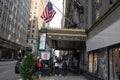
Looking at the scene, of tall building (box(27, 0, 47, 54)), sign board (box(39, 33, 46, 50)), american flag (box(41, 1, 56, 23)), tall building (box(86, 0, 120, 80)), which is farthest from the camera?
A: tall building (box(27, 0, 47, 54))

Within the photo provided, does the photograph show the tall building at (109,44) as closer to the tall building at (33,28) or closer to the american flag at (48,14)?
the american flag at (48,14)

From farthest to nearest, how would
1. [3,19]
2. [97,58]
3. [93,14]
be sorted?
[3,19], [93,14], [97,58]

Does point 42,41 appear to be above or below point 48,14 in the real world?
below

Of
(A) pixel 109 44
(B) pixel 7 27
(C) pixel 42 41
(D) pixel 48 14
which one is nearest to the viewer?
(A) pixel 109 44

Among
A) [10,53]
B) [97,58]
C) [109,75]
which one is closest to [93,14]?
[97,58]

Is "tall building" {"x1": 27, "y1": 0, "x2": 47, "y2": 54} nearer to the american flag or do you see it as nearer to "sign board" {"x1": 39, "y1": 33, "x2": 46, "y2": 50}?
the american flag

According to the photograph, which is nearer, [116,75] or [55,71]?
[116,75]

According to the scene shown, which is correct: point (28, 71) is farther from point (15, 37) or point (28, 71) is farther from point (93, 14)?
point (15, 37)

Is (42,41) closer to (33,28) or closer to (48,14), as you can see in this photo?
(48,14)

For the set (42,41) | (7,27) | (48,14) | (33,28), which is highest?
(33,28)

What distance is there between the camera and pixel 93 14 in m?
20.0

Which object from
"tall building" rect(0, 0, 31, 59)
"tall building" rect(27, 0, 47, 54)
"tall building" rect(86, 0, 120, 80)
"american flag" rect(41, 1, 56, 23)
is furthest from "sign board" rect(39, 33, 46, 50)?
"tall building" rect(27, 0, 47, 54)

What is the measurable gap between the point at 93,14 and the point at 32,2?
107172mm

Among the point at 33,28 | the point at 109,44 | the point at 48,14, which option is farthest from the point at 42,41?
the point at 33,28
